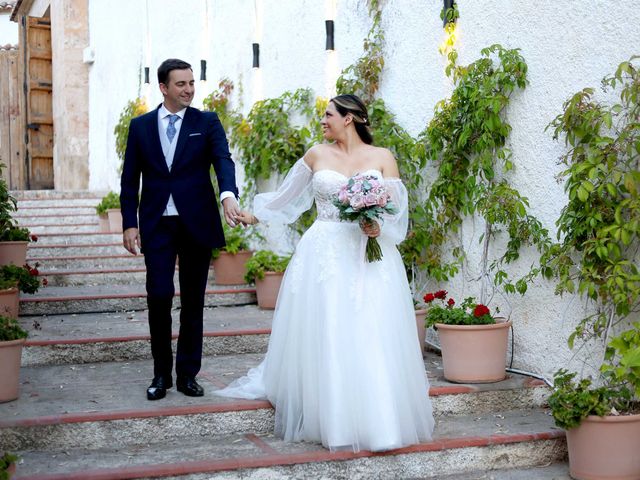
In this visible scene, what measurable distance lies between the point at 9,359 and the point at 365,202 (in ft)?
6.57

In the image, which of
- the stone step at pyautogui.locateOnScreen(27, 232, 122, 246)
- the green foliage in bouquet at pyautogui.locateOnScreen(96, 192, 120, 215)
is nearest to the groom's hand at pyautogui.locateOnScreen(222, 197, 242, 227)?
the stone step at pyautogui.locateOnScreen(27, 232, 122, 246)

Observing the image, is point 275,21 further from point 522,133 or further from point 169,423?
point 169,423

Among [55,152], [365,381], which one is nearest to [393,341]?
[365,381]

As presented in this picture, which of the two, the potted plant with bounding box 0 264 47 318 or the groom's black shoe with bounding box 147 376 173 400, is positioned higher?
the potted plant with bounding box 0 264 47 318

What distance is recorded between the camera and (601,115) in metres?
4.47

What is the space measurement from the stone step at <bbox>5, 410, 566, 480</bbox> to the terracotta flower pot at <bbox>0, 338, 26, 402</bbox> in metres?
0.52

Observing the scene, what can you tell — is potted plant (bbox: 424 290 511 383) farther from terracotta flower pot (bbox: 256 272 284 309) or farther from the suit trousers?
terracotta flower pot (bbox: 256 272 284 309)

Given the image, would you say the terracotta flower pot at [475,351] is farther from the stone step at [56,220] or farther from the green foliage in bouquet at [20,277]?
the stone step at [56,220]

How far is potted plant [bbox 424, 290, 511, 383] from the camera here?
5.09m

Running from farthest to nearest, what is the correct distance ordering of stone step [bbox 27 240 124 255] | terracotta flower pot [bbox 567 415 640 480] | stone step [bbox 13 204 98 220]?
stone step [bbox 13 204 98 220], stone step [bbox 27 240 124 255], terracotta flower pot [bbox 567 415 640 480]

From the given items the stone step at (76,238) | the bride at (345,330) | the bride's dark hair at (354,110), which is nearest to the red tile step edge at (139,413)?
the bride at (345,330)

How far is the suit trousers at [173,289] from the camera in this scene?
474cm

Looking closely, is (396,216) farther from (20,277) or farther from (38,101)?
(38,101)

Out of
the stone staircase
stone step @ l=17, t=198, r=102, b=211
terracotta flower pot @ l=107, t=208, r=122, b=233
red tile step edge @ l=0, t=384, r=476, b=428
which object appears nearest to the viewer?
the stone staircase
